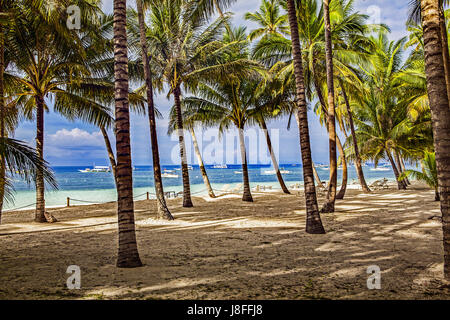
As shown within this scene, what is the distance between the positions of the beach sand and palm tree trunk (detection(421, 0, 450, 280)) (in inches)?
39.1

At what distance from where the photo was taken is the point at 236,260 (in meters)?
5.47

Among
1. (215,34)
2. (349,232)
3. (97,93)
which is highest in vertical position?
(215,34)

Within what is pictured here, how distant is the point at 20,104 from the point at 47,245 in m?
8.87

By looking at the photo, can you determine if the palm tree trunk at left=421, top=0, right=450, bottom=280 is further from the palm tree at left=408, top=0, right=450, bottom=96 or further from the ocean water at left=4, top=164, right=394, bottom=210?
the ocean water at left=4, top=164, right=394, bottom=210

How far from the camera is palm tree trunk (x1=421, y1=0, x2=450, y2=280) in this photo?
410 centimetres

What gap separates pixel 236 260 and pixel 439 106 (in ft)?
13.4

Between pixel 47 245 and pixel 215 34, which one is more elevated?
pixel 215 34

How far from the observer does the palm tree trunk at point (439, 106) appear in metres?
4.10

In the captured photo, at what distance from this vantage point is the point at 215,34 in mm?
14320
